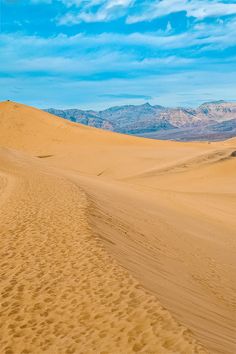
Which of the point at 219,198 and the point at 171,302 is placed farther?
the point at 219,198

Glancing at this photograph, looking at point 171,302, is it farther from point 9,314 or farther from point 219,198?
point 219,198

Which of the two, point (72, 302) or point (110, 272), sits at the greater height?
point (110, 272)

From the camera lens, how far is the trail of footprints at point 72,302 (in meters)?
6.61

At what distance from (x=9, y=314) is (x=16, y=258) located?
9.53ft

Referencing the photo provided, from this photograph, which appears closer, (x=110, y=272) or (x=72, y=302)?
(x=72, y=302)

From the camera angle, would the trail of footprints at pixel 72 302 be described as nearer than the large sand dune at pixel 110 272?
Yes

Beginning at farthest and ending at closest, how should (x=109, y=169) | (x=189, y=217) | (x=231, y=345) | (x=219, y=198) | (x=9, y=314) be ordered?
(x=109, y=169), (x=219, y=198), (x=189, y=217), (x=9, y=314), (x=231, y=345)

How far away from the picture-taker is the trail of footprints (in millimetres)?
6613

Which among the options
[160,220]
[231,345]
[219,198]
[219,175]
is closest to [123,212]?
[160,220]

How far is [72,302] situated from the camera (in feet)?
26.6

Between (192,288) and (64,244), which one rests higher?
(64,244)

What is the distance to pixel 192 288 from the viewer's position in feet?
34.6

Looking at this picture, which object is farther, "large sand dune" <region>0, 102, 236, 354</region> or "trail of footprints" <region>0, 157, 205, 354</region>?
"large sand dune" <region>0, 102, 236, 354</region>

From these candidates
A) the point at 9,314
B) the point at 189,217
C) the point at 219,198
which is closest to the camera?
the point at 9,314
